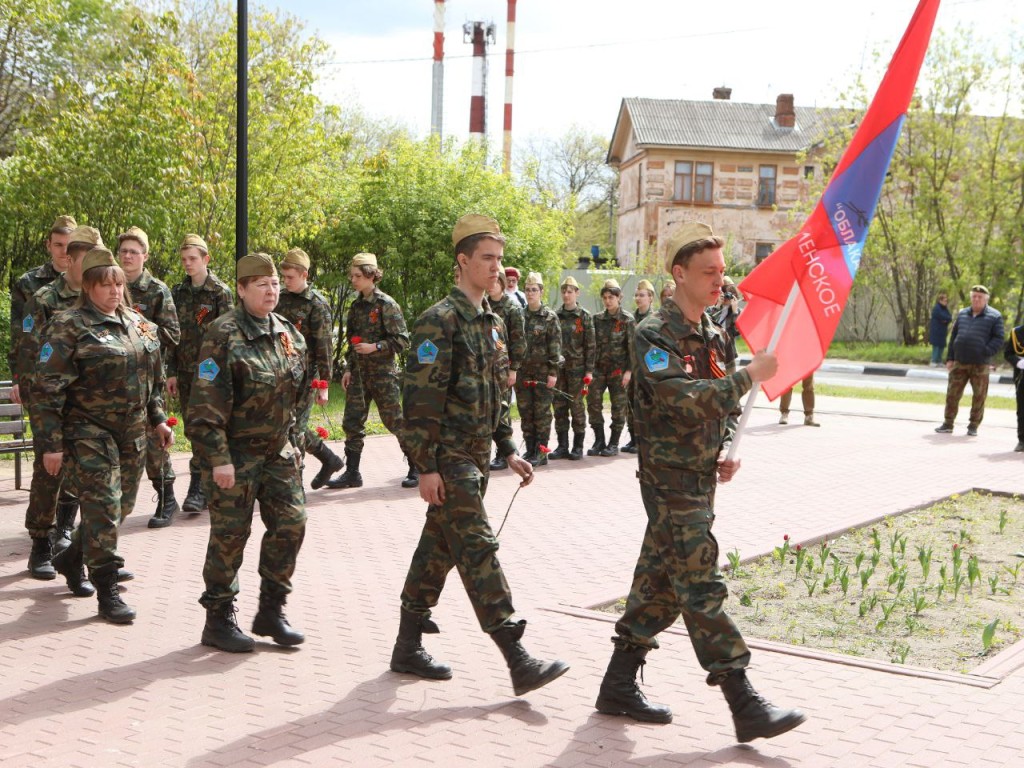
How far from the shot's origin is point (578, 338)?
14203 millimetres

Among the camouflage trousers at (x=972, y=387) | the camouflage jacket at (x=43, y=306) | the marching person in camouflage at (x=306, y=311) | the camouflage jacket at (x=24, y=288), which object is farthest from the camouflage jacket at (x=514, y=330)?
the camouflage trousers at (x=972, y=387)

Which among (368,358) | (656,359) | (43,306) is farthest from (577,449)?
(656,359)

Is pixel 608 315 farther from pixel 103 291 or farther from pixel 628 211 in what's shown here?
pixel 628 211

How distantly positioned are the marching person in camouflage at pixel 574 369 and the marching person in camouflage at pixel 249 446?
8.07 metres

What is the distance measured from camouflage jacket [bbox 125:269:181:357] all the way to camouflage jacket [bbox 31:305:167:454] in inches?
84.5

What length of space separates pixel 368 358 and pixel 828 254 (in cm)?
666

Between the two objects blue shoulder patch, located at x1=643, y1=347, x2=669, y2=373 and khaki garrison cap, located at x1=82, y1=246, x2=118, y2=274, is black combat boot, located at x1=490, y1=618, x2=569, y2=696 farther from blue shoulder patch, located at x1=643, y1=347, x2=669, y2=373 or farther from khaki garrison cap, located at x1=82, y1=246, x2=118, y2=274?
khaki garrison cap, located at x1=82, y1=246, x2=118, y2=274

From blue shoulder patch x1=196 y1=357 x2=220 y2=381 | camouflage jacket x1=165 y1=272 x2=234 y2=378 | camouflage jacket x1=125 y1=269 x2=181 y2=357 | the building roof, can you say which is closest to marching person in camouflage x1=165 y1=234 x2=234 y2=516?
camouflage jacket x1=165 y1=272 x2=234 y2=378

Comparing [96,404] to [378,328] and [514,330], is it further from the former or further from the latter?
[514,330]

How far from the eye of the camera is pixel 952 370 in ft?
54.4

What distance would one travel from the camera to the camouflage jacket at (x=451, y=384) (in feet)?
17.5

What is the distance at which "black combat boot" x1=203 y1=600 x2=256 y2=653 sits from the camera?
609 cm

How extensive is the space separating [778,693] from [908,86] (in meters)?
2.93

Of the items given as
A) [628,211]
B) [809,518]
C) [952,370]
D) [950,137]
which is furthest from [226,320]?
[628,211]
